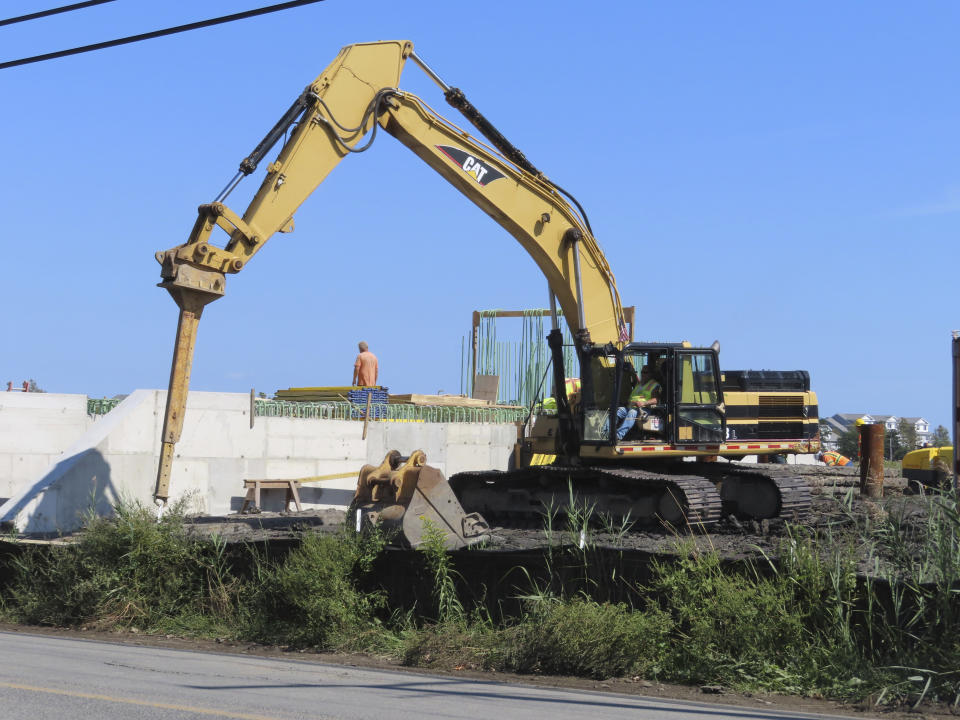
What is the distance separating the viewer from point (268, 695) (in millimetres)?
8273

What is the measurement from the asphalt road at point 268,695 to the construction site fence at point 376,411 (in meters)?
11.2

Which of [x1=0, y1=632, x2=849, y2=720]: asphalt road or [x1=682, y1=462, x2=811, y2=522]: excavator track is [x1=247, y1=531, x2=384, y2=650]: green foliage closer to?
[x1=0, y1=632, x2=849, y2=720]: asphalt road

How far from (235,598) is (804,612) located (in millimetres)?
6036

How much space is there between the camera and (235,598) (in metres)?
12.5

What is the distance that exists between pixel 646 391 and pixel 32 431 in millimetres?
11319

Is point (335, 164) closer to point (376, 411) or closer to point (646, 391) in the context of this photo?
point (646, 391)

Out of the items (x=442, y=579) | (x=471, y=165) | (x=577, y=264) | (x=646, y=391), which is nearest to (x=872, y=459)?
(x=646, y=391)

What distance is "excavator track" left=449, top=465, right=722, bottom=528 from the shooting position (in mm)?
14383

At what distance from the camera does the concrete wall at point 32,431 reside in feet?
66.7

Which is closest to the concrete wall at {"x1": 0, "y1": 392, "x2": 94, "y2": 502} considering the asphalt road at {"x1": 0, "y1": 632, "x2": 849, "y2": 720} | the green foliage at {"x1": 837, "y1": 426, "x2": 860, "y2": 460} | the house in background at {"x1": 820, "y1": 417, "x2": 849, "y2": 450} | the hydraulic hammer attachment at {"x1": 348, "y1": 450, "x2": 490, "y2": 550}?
the hydraulic hammer attachment at {"x1": 348, "y1": 450, "x2": 490, "y2": 550}

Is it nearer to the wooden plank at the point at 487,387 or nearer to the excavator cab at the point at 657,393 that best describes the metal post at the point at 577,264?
the excavator cab at the point at 657,393

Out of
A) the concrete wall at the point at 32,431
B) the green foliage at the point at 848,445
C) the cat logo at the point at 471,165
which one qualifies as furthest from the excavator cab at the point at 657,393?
the green foliage at the point at 848,445

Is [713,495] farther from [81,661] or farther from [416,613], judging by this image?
[81,661]

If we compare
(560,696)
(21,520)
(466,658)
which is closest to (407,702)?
(560,696)
